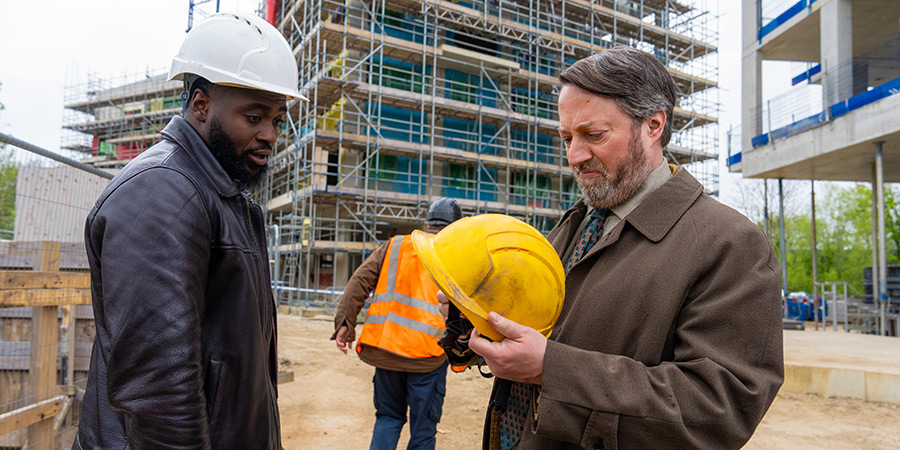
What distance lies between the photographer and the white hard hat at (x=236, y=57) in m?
1.80

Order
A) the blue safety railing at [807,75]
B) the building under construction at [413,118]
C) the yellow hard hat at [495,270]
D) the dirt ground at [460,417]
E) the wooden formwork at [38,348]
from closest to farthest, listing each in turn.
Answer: the yellow hard hat at [495,270], the wooden formwork at [38,348], the dirt ground at [460,417], the blue safety railing at [807,75], the building under construction at [413,118]

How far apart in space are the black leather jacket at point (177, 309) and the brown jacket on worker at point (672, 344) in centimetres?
91

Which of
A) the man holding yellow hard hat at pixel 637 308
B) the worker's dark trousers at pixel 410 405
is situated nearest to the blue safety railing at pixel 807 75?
the worker's dark trousers at pixel 410 405

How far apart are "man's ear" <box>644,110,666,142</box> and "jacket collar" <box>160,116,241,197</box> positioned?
1.38 meters

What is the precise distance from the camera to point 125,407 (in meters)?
1.39

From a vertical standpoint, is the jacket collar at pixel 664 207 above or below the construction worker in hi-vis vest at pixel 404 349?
above

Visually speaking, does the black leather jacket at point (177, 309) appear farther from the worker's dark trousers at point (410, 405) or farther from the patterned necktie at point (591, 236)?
the worker's dark trousers at point (410, 405)

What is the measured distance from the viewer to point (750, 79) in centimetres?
1769

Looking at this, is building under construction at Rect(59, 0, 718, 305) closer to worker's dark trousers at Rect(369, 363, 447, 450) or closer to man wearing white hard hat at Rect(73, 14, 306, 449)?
worker's dark trousers at Rect(369, 363, 447, 450)

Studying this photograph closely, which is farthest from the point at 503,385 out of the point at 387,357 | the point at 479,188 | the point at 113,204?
the point at 479,188

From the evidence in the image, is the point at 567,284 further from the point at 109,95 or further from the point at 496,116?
the point at 109,95

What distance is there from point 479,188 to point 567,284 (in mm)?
21522

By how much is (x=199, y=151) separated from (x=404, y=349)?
2.58m

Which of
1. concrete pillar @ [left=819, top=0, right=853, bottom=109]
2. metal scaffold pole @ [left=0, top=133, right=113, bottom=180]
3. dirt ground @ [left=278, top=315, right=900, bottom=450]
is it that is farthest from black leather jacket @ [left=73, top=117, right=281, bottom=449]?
concrete pillar @ [left=819, top=0, right=853, bottom=109]
